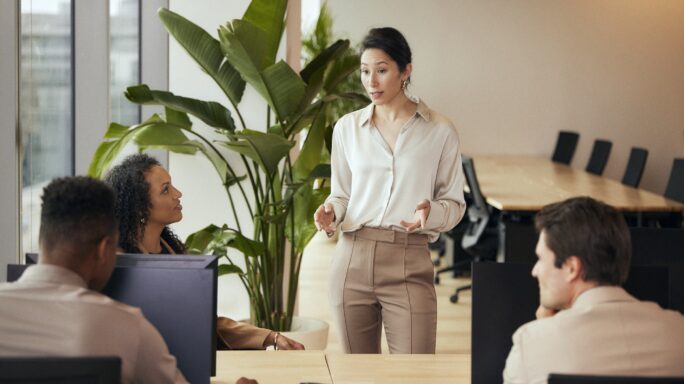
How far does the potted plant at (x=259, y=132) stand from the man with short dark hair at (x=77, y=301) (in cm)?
220

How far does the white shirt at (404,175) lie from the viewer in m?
3.27

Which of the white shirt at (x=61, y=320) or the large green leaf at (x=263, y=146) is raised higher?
the large green leaf at (x=263, y=146)

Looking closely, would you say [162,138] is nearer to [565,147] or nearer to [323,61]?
[323,61]

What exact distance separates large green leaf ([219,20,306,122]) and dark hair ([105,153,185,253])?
43.9 inches

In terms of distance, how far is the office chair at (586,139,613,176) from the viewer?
9.22 metres

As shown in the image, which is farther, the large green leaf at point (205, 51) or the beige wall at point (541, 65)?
the beige wall at point (541, 65)

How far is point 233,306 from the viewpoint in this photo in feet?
16.4

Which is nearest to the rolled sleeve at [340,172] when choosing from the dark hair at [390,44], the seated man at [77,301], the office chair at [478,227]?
the dark hair at [390,44]

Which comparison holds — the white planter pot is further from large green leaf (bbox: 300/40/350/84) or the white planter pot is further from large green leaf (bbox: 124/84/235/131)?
large green leaf (bbox: 300/40/350/84)

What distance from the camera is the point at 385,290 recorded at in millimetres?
3266

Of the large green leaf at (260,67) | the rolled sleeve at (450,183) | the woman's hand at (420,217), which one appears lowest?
the woman's hand at (420,217)

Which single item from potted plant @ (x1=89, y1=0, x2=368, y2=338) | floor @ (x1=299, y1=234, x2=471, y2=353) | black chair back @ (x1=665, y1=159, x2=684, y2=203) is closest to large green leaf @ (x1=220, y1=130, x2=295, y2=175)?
potted plant @ (x1=89, y1=0, x2=368, y2=338)

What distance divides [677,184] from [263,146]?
3617mm

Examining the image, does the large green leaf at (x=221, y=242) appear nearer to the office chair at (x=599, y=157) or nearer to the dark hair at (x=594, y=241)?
the dark hair at (x=594, y=241)
